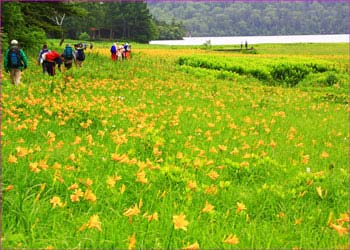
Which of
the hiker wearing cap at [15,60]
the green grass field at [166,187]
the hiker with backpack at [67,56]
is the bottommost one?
the green grass field at [166,187]

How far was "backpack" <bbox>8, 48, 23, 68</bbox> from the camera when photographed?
10680mm

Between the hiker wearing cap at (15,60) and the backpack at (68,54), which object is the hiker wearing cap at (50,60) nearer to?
the backpack at (68,54)

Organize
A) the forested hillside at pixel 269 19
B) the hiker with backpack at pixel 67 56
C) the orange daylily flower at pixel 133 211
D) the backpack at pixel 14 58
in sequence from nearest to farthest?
the orange daylily flower at pixel 133 211 → the backpack at pixel 14 58 → the hiker with backpack at pixel 67 56 → the forested hillside at pixel 269 19

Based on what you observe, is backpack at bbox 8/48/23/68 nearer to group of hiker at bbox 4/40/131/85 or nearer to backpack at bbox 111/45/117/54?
group of hiker at bbox 4/40/131/85

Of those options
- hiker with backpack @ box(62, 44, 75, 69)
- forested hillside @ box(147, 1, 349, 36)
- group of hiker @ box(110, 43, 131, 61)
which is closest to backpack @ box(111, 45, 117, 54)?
group of hiker @ box(110, 43, 131, 61)

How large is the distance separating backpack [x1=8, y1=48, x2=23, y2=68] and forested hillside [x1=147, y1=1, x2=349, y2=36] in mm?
149948

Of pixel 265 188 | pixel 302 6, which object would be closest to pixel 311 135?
pixel 265 188

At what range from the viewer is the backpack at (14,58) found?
1068cm

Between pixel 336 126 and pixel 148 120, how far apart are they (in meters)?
4.05

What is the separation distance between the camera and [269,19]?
164 meters

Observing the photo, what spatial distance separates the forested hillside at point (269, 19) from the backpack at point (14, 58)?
150 meters

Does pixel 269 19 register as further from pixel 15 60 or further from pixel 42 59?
pixel 15 60

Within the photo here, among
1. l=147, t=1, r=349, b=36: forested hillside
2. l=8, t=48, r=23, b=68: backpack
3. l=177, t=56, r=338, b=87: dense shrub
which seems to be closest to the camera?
l=8, t=48, r=23, b=68: backpack

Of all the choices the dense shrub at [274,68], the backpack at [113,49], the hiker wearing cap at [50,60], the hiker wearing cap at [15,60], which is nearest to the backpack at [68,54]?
the hiker wearing cap at [50,60]
